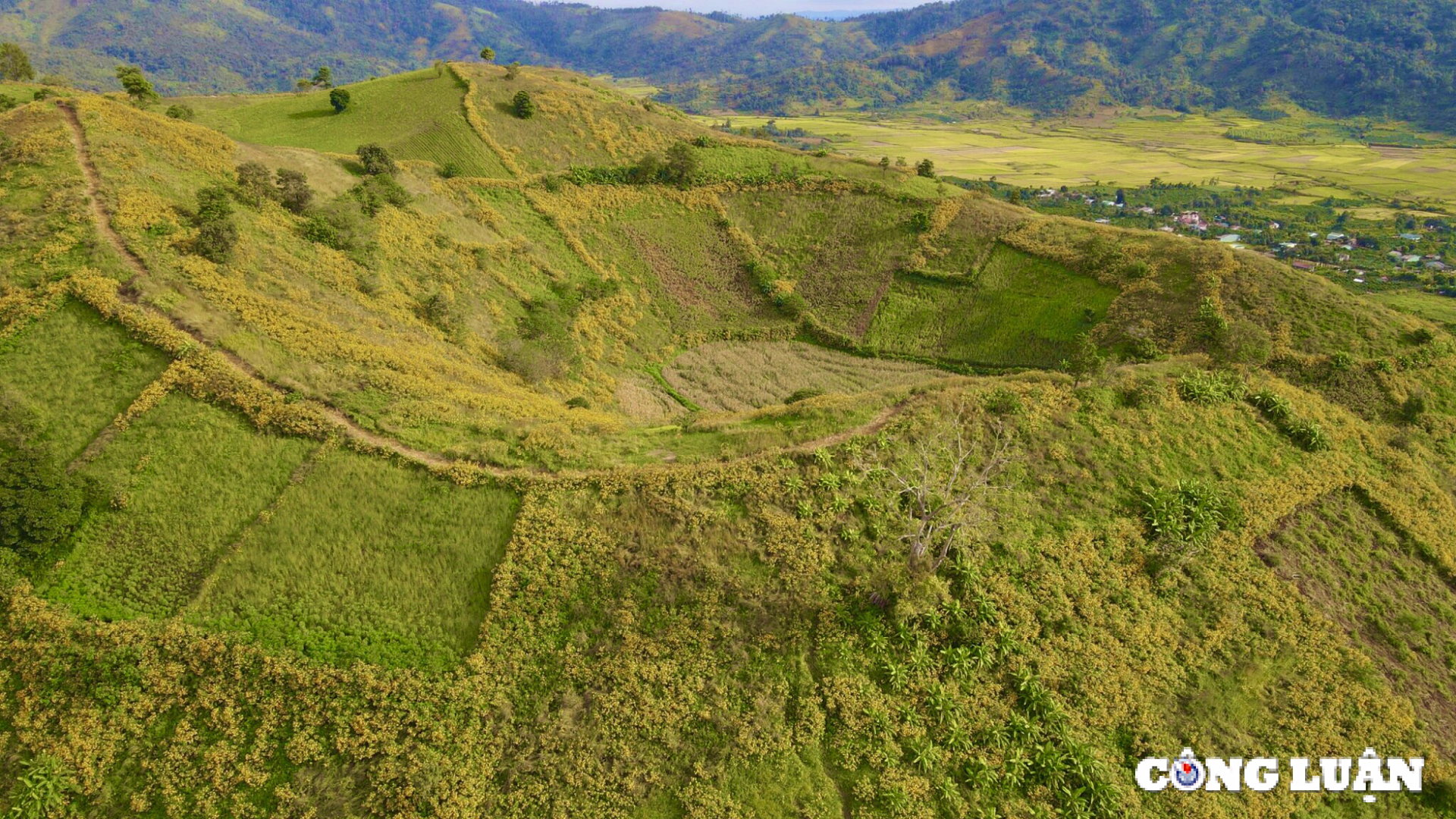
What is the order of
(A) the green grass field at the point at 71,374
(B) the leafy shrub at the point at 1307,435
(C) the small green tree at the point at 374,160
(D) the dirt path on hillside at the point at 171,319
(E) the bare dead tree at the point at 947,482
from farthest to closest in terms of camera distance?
1. (C) the small green tree at the point at 374,160
2. (B) the leafy shrub at the point at 1307,435
3. (D) the dirt path on hillside at the point at 171,319
4. (A) the green grass field at the point at 71,374
5. (E) the bare dead tree at the point at 947,482

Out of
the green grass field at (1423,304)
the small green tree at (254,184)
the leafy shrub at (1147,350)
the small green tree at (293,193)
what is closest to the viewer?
the small green tree at (254,184)

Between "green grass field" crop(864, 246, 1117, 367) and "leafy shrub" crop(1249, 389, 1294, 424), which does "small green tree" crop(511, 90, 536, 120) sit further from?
"leafy shrub" crop(1249, 389, 1294, 424)

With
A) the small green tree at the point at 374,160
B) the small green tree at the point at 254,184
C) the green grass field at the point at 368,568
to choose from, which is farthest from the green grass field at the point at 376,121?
the green grass field at the point at 368,568

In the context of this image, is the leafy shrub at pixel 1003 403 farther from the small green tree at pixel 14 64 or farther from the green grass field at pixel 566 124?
the small green tree at pixel 14 64

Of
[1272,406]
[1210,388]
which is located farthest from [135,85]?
[1272,406]

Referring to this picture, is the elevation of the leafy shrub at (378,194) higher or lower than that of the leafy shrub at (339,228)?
higher

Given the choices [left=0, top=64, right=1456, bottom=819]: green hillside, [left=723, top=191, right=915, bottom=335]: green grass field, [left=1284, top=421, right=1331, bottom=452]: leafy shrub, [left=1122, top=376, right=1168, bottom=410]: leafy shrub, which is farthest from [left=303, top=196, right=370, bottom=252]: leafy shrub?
[left=1284, top=421, right=1331, bottom=452]: leafy shrub

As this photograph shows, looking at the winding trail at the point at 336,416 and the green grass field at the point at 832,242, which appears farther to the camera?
the green grass field at the point at 832,242
